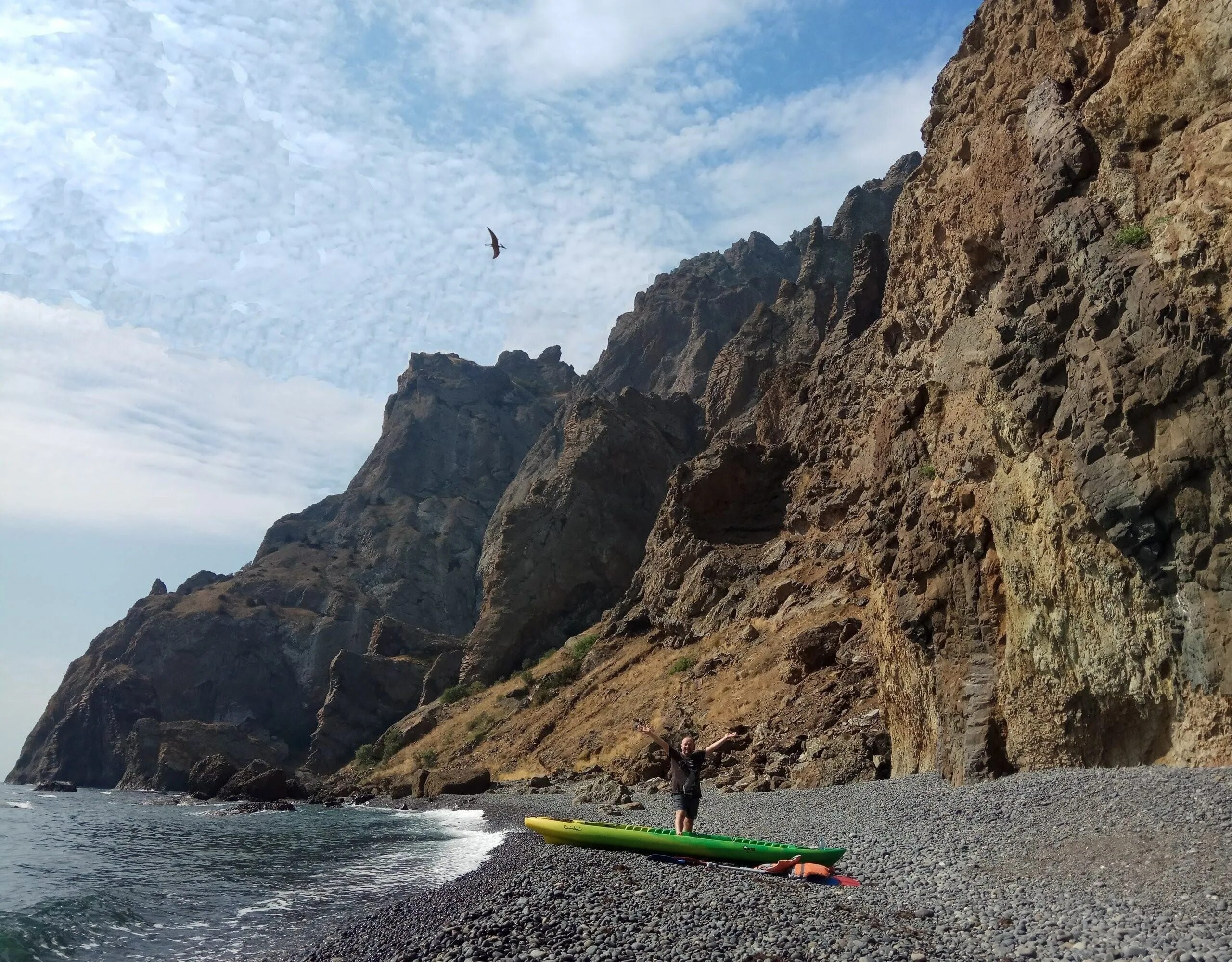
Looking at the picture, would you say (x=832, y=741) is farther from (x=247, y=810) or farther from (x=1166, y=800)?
(x=247, y=810)

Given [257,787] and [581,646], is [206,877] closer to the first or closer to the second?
[257,787]

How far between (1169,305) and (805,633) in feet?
73.9

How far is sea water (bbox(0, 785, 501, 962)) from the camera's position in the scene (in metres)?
13.2

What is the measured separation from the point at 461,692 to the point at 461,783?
25313mm

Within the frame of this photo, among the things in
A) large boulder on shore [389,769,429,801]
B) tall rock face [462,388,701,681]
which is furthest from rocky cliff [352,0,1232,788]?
tall rock face [462,388,701,681]

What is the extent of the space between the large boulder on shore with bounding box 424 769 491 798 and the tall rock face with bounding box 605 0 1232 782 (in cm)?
2720

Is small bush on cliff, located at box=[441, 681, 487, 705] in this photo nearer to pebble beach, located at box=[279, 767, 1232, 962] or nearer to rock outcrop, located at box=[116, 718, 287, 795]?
rock outcrop, located at box=[116, 718, 287, 795]

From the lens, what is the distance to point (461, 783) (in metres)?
44.3

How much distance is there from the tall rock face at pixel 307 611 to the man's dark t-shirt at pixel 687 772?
70161 millimetres

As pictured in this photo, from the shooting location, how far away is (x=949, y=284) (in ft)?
80.2

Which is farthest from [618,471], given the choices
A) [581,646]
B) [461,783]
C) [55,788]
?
[55,788]

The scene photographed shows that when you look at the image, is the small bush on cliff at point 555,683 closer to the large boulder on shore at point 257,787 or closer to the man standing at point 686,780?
the large boulder on shore at point 257,787

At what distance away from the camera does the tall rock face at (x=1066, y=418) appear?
12922mm

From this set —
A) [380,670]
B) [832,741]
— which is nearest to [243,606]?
[380,670]
